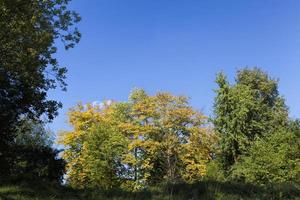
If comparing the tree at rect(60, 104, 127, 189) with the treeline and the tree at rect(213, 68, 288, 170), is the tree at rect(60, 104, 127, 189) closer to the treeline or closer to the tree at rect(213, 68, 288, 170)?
the treeline

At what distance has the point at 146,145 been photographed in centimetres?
4772

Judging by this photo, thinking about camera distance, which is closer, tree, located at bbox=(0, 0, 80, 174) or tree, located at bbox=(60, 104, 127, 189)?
tree, located at bbox=(0, 0, 80, 174)

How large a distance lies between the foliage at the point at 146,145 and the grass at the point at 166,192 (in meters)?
33.5

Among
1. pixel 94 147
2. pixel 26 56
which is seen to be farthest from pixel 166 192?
pixel 94 147

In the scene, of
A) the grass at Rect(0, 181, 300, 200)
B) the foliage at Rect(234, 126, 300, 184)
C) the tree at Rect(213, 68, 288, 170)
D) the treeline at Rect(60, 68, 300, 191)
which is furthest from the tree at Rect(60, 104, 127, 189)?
the grass at Rect(0, 181, 300, 200)

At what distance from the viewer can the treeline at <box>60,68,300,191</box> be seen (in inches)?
1722

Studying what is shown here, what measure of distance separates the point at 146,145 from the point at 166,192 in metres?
35.7

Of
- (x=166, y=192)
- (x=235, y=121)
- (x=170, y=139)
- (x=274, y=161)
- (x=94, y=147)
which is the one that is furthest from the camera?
(x=170, y=139)

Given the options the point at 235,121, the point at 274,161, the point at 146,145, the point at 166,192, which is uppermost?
the point at 235,121

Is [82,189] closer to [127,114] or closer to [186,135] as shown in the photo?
[186,135]

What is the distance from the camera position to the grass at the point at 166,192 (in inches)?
439

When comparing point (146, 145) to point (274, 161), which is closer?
point (274, 161)

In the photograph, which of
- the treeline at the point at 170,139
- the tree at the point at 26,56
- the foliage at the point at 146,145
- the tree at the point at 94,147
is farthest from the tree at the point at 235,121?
the tree at the point at 26,56

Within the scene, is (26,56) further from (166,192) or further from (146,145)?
(146,145)
